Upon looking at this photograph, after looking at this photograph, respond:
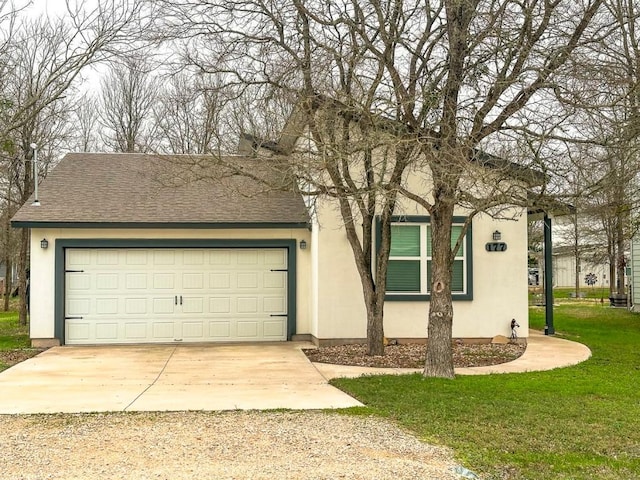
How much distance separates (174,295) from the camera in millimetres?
14641

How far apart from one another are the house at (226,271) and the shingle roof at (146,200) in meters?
0.04

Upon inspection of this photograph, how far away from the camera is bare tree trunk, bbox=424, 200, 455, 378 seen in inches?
385

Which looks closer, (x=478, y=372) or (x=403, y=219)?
(x=478, y=372)

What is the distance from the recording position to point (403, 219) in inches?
550

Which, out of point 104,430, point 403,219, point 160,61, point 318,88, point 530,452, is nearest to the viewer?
point 530,452

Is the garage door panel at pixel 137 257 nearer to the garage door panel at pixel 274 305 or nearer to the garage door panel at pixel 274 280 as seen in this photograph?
the garage door panel at pixel 274 280

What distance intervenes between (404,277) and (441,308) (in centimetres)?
429

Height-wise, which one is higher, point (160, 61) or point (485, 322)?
point (160, 61)

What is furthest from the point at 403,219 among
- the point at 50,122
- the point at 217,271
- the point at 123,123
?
the point at 123,123

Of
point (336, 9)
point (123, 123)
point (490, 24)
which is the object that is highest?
point (123, 123)

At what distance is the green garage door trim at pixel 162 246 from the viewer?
46.4 ft

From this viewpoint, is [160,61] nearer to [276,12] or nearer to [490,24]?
[276,12]

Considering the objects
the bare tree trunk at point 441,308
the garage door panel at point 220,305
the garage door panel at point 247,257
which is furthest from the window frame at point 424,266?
the bare tree trunk at point 441,308

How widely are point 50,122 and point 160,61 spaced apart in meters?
13.0
